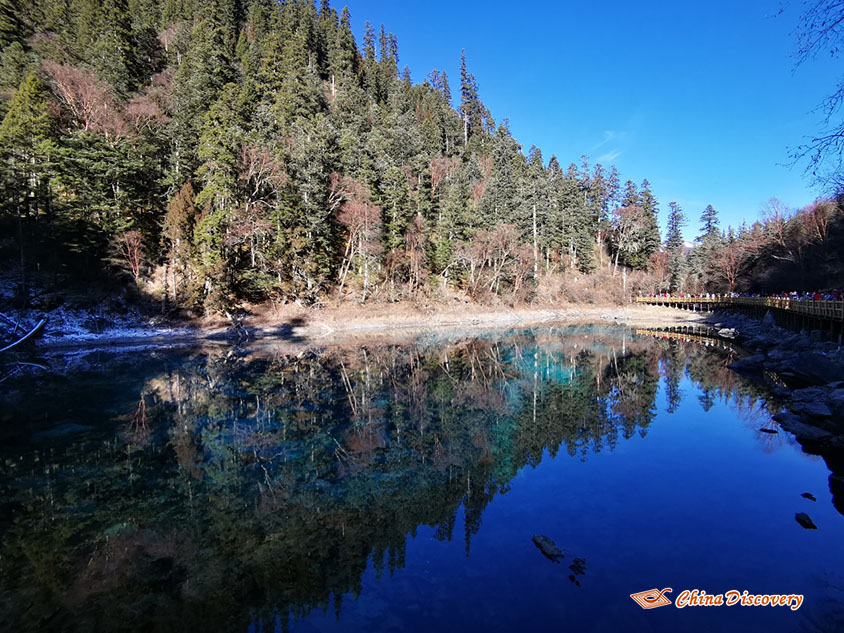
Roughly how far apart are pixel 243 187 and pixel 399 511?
111 feet

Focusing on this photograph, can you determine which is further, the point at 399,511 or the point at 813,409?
the point at 813,409

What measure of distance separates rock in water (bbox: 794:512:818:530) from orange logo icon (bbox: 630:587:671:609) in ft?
11.8

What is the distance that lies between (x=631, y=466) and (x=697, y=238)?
7848cm

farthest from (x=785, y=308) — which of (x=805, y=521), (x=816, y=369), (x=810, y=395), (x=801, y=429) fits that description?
(x=805, y=521)

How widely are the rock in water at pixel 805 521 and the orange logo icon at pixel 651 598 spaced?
3587 millimetres

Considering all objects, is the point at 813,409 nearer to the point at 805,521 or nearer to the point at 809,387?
the point at 809,387

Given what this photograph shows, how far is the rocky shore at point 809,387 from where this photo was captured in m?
10.3

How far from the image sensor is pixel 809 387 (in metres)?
14.7

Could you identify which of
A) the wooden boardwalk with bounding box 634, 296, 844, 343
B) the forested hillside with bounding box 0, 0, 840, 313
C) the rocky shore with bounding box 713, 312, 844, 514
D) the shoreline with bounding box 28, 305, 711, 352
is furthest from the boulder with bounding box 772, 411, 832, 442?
the forested hillside with bounding box 0, 0, 840, 313

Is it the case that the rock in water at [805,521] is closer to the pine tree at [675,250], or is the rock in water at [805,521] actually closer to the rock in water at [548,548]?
the rock in water at [548,548]

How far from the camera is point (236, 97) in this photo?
4125cm

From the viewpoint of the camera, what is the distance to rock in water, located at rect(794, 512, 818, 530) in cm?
679

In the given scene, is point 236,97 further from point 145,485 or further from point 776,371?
point 776,371

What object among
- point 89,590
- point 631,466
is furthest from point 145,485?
point 631,466
